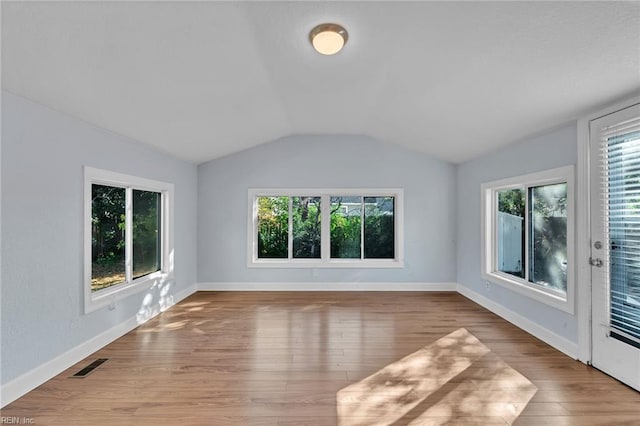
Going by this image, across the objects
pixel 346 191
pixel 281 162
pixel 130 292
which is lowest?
pixel 130 292

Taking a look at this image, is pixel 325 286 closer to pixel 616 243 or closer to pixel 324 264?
pixel 324 264

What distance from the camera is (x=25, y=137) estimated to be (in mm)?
2160

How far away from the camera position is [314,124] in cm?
457

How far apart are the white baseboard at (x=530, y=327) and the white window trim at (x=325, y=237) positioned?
1339 mm

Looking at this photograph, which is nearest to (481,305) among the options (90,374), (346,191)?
(346,191)

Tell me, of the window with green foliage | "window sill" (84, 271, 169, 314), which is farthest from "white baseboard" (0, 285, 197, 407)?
the window with green foliage

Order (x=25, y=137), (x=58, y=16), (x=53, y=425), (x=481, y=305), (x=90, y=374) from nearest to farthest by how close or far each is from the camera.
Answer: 1. (x=58, y=16)
2. (x=53, y=425)
3. (x=25, y=137)
4. (x=90, y=374)
5. (x=481, y=305)

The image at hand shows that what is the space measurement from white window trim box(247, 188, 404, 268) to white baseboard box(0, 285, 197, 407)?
212 cm

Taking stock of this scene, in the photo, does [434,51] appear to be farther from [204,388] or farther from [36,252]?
[36,252]

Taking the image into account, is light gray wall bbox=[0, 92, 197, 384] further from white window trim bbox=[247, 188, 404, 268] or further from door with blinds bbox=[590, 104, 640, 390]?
door with blinds bbox=[590, 104, 640, 390]

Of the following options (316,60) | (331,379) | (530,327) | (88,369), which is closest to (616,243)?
(530,327)

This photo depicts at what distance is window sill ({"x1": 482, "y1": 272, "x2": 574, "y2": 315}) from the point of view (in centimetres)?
284

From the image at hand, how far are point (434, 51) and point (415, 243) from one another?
137 inches

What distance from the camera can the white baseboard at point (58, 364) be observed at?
204 cm
